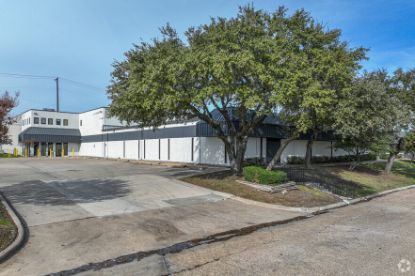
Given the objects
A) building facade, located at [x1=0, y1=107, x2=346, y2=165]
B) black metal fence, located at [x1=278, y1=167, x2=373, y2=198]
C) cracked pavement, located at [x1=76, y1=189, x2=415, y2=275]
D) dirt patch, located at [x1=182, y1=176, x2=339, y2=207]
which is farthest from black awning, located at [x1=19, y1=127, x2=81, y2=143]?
cracked pavement, located at [x1=76, y1=189, x2=415, y2=275]

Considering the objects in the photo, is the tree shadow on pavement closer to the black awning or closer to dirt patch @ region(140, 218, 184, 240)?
dirt patch @ region(140, 218, 184, 240)

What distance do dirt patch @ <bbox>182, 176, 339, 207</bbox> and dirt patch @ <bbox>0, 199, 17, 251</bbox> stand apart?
334 inches

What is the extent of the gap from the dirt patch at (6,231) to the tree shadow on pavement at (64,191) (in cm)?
275

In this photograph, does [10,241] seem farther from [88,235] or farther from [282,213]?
[282,213]

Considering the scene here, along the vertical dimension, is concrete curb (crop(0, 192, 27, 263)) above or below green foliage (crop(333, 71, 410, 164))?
below

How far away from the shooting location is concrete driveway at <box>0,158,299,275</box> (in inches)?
260

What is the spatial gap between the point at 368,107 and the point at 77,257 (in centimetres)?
1824

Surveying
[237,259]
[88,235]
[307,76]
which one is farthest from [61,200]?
[307,76]

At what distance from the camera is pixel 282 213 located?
11.4 metres

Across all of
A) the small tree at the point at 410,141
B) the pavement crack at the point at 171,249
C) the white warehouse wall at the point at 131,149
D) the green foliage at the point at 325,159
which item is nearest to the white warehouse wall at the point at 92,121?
the white warehouse wall at the point at 131,149

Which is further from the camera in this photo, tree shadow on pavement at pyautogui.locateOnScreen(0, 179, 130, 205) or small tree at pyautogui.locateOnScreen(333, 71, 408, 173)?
small tree at pyautogui.locateOnScreen(333, 71, 408, 173)

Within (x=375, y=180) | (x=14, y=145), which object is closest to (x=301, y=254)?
(x=375, y=180)

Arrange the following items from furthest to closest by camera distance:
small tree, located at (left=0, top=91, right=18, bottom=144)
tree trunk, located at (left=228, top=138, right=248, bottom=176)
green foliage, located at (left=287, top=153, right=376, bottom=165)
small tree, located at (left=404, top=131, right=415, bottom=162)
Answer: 1. green foliage, located at (left=287, top=153, right=376, bottom=165)
2. small tree, located at (left=404, top=131, right=415, bottom=162)
3. tree trunk, located at (left=228, top=138, right=248, bottom=176)
4. small tree, located at (left=0, top=91, right=18, bottom=144)

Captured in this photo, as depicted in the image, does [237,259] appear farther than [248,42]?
No
